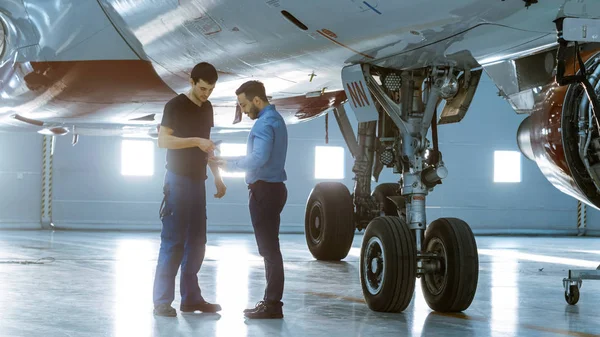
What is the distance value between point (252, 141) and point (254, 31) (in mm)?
871

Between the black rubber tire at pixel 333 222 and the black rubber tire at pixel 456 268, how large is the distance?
437 cm

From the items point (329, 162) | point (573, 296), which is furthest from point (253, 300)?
point (329, 162)

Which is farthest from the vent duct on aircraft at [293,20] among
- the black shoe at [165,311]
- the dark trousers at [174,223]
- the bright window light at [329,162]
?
the bright window light at [329,162]

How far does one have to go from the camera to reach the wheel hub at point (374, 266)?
235 inches

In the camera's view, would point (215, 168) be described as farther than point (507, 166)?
No

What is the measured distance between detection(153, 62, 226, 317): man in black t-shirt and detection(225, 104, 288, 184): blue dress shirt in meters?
0.26

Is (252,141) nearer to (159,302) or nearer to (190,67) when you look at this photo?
(159,302)

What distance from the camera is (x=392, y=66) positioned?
19.7ft

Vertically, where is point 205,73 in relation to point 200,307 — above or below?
above

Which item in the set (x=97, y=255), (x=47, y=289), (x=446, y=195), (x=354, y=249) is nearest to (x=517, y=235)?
(x=446, y=195)

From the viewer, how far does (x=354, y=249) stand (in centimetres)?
1366

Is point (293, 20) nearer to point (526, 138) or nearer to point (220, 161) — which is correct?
point (220, 161)

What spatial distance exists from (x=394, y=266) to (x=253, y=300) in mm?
1426

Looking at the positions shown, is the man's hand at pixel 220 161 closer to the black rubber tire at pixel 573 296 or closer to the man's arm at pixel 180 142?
the man's arm at pixel 180 142
